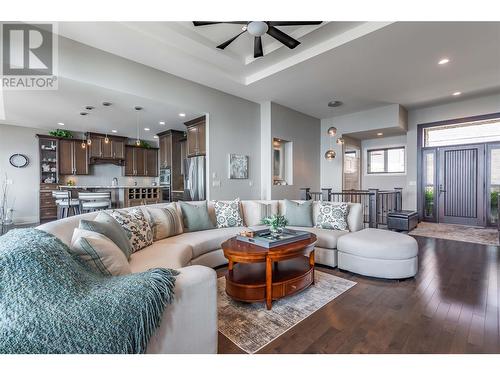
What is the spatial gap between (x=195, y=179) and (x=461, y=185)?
21.7 feet

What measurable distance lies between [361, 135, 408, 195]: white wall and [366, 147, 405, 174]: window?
0.44 ft

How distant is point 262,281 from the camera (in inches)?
87.7

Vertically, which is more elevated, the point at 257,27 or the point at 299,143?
the point at 257,27

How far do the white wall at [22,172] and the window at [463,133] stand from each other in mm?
11117

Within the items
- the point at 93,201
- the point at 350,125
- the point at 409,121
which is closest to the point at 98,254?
the point at 93,201

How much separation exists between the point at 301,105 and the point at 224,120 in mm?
2173

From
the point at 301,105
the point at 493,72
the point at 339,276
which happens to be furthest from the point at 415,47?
the point at 339,276

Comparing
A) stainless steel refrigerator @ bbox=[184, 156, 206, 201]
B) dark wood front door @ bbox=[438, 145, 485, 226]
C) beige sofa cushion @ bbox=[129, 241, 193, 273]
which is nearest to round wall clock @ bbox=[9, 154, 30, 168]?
stainless steel refrigerator @ bbox=[184, 156, 206, 201]

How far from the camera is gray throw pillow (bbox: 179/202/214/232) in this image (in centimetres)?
333

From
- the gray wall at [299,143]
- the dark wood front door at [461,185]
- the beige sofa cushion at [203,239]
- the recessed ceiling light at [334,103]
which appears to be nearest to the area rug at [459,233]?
the dark wood front door at [461,185]

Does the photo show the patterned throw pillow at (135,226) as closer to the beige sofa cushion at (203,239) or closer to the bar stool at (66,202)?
the beige sofa cushion at (203,239)

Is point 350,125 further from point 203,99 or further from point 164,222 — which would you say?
point 164,222

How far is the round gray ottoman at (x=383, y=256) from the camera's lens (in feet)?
8.74

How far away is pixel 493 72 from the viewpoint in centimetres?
427
